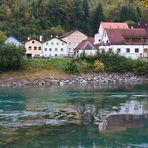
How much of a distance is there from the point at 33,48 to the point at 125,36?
18618 millimetres

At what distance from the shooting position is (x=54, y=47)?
7931cm

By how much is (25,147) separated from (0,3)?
3312 inches

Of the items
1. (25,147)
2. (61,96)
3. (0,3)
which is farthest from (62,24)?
(25,147)

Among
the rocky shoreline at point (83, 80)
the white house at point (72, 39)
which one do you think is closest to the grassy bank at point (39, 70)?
the rocky shoreline at point (83, 80)

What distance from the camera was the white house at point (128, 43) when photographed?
2613 inches

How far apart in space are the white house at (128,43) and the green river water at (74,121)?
27.1 metres

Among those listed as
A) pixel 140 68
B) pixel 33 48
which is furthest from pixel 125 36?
pixel 33 48

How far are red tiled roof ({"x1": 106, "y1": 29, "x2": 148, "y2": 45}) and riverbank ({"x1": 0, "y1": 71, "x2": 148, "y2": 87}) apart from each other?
787 cm

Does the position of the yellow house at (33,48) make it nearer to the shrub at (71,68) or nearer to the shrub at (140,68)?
the shrub at (71,68)

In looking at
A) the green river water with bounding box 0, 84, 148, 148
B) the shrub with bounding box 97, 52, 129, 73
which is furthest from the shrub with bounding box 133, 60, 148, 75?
the green river water with bounding box 0, 84, 148, 148

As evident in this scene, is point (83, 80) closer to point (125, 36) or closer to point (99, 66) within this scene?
point (99, 66)

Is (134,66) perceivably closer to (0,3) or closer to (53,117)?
(53,117)

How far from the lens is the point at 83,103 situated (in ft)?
113

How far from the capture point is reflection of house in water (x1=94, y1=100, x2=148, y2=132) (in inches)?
932
